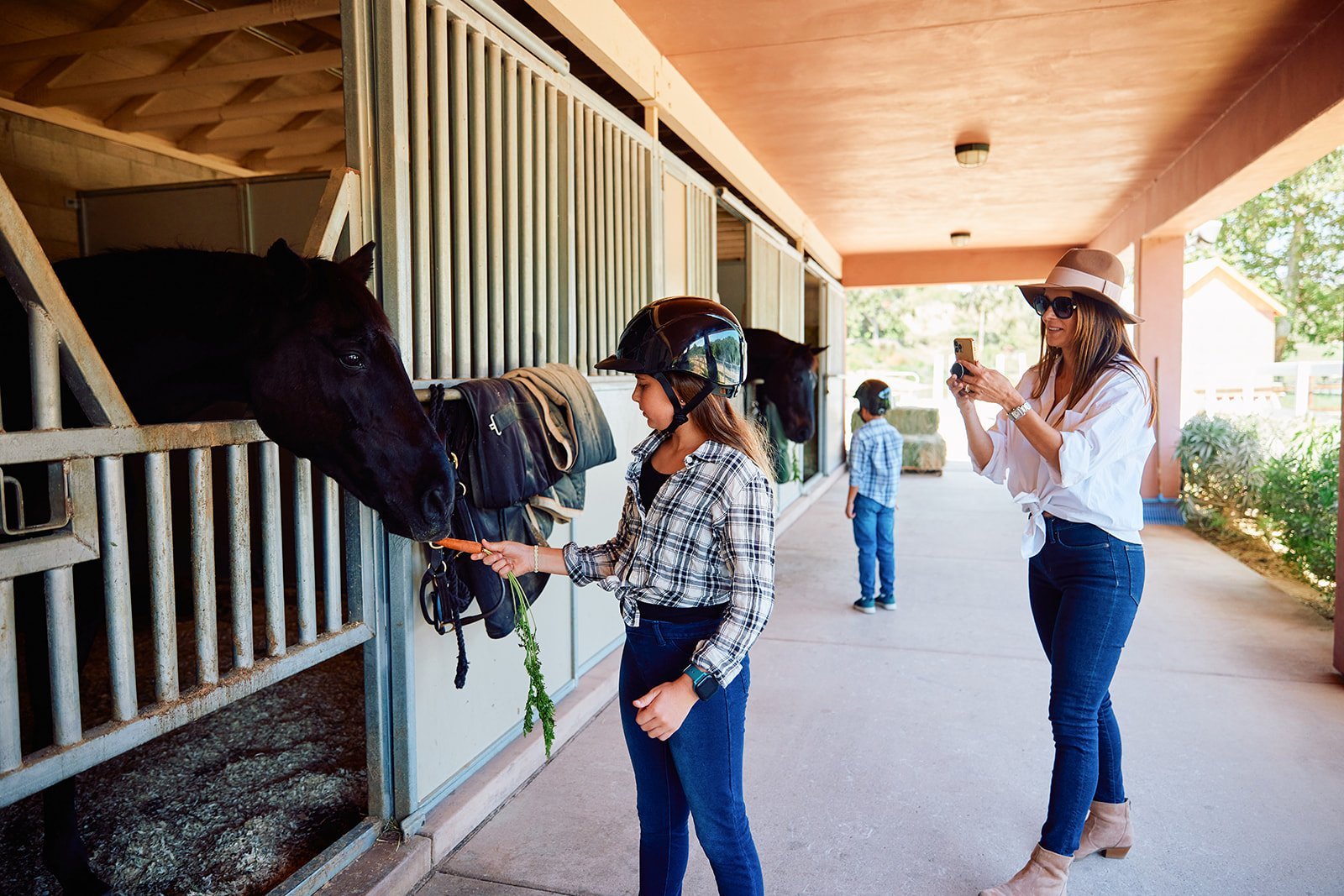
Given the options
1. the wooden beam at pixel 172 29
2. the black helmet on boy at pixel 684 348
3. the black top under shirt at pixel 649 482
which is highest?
the wooden beam at pixel 172 29

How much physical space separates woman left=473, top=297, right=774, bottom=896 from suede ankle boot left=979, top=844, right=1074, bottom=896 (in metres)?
0.80

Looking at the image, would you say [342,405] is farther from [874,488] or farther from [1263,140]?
[1263,140]

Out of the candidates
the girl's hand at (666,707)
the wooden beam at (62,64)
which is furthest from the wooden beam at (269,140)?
the girl's hand at (666,707)

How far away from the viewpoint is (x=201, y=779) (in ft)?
8.51

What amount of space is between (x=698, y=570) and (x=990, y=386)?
89 centimetres

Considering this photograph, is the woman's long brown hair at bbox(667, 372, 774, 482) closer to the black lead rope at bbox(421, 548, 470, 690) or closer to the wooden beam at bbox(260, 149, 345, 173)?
the black lead rope at bbox(421, 548, 470, 690)

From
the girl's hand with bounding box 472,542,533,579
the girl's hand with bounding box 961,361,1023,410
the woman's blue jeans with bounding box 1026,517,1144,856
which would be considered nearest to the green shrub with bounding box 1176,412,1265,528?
the woman's blue jeans with bounding box 1026,517,1144,856

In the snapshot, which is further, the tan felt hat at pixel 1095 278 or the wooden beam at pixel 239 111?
the wooden beam at pixel 239 111

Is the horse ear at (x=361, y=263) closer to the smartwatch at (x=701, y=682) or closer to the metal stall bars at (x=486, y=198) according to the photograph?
the metal stall bars at (x=486, y=198)

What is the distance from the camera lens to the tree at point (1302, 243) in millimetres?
18125

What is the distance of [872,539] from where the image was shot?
4.66 m

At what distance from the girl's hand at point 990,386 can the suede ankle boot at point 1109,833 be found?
1.13 m

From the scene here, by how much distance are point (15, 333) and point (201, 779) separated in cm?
153

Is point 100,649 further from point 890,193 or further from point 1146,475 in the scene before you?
point 1146,475
